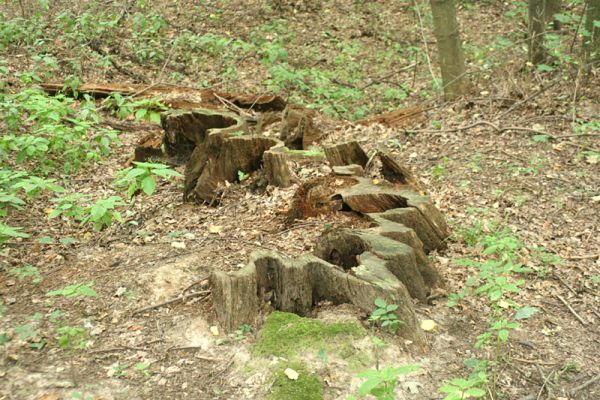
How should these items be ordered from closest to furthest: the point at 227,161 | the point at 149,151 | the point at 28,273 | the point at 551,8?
the point at 28,273 < the point at 227,161 < the point at 149,151 < the point at 551,8

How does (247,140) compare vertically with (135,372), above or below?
above

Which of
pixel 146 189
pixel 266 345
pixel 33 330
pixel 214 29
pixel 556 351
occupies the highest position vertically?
pixel 214 29

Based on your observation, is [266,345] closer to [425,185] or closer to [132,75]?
[425,185]

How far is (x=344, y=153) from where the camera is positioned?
619cm

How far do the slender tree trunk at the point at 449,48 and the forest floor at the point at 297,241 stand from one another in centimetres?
45

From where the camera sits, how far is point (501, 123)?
25.4ft

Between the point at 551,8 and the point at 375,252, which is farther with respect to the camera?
the point at 551,8

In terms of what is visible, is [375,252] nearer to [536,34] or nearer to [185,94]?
[185,94]

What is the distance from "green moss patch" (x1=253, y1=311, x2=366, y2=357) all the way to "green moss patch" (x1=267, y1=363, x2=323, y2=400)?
7.5 inches

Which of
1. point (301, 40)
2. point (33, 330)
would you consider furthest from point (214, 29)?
point (33, 330)

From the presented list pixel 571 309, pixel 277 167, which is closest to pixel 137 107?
pixel 277 167

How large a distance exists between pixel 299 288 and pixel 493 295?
137 centimetres

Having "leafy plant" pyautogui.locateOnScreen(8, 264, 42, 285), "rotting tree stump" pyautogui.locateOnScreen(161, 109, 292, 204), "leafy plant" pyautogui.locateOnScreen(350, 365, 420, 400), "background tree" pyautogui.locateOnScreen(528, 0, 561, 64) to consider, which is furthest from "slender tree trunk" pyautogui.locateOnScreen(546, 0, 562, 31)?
"leafy plant" pyautogui.locateOnScreen(8, 264, 42, 285)

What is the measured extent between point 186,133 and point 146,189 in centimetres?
317
